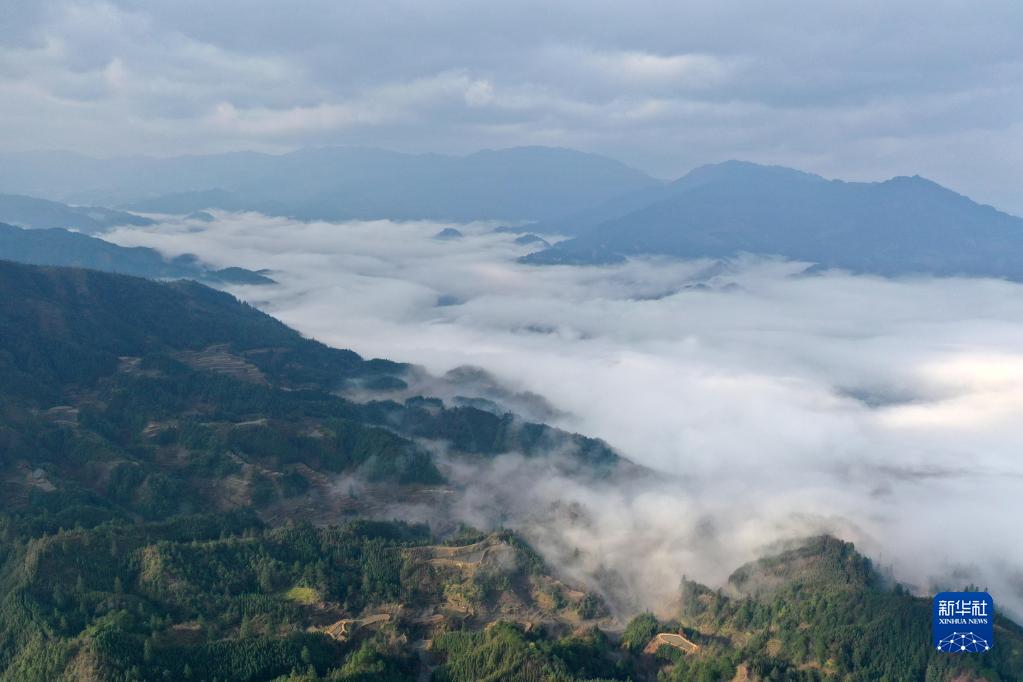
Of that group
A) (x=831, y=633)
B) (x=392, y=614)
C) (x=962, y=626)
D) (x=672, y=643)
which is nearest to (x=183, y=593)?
(x=392, y=614)

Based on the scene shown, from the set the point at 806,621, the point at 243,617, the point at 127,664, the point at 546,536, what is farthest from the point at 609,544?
the point at 127,664

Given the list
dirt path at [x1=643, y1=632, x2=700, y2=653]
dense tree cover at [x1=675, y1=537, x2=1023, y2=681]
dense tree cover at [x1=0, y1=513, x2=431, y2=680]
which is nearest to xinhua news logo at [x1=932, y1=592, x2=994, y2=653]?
dense tree cover at [x1=675, y1=537, x2=1023, y2=681]

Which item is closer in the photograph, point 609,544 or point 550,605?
point 550,605

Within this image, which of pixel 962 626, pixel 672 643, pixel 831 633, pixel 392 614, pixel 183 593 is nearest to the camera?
pixel 962 626

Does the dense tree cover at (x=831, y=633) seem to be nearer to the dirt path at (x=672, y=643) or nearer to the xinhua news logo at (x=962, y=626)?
the xinhua news logo at (x=962, y=626)

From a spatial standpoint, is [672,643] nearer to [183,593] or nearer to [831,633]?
[831,633]

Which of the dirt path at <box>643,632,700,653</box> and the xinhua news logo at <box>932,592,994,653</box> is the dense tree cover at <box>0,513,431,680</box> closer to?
the dirt path at <box>643,632,700,653</box>

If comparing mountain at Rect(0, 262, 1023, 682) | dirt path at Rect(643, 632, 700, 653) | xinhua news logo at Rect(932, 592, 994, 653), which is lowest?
dirt path at Rect(643, 632, 700, 653)

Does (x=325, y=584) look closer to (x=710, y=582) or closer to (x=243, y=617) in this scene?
(x=243, y=617)

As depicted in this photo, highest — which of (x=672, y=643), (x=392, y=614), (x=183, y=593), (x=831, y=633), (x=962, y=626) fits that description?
(x=962, y=626)
